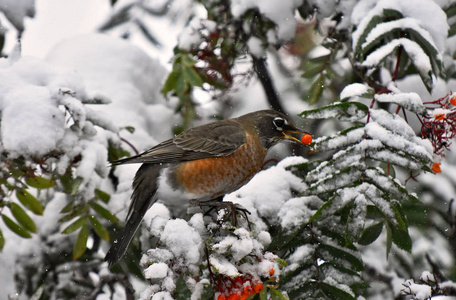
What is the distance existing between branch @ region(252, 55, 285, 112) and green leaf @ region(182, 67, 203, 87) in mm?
413

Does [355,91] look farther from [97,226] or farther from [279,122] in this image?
[97,226]

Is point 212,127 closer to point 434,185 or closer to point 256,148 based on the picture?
point 256,148

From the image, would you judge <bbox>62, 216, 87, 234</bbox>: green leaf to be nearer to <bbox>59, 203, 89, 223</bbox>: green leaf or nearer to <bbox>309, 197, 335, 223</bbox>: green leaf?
<bbox>59, 203, 89, 223</bbox>: green leaf

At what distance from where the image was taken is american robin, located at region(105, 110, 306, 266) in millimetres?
2695

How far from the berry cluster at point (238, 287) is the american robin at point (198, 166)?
78 centimetres

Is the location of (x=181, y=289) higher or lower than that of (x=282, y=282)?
higher

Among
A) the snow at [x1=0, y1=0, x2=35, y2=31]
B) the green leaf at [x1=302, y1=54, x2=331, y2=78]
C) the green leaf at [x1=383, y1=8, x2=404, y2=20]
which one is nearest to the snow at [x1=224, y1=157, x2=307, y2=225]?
the green leaf at [x1=383, y1=8, x2=404, y2=20]

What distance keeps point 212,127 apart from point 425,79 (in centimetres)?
113

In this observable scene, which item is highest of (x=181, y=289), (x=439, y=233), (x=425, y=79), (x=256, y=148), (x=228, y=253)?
(x=425, y=79)

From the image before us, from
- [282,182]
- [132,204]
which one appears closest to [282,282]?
[282,182]

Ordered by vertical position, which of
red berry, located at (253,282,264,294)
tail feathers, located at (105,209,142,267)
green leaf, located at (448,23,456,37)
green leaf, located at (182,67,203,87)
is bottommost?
tail feathers, located at (105,209,142,267)

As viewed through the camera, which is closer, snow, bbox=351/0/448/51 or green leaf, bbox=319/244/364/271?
green leaf, bbox=319/244/364/271

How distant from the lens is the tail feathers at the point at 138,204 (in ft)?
7.98

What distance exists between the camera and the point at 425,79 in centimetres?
244
